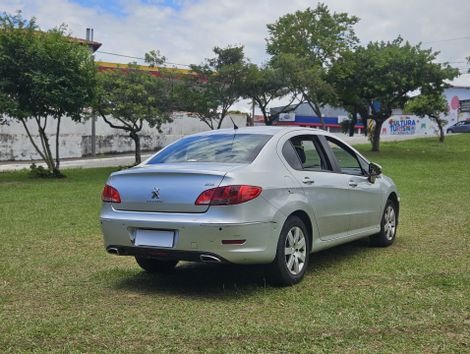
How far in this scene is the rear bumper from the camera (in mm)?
5066

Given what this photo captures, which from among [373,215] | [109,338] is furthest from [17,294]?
[373,215]

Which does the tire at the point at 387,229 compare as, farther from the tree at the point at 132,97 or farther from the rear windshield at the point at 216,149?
the tree at the point at 132,97

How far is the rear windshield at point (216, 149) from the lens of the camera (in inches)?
229

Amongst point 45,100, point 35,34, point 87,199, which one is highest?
point 35,34

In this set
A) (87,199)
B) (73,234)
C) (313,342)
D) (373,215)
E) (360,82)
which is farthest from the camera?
(360,82)

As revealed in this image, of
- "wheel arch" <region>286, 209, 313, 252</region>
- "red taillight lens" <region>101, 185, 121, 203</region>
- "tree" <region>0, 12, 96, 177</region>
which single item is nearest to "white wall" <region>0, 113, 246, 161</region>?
"tree" <region>0, 12, 96, 177</region>

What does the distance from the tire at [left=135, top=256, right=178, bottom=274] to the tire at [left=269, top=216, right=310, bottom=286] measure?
135 centimetres

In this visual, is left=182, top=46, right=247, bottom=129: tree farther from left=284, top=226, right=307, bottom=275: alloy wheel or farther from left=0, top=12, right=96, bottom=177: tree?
left=284, top=226, right=307, bottom=275: alloy wheel

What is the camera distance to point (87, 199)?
44.6ft

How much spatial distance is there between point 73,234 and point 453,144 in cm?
3268

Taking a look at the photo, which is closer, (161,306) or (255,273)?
(161,306)

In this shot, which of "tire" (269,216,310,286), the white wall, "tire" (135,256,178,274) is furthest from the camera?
the white wall

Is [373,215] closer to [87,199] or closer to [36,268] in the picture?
[36,268]

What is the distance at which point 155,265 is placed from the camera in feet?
20.7
